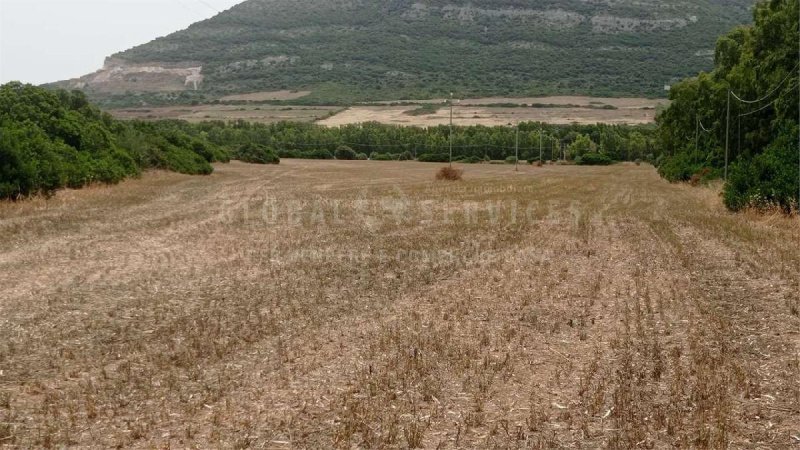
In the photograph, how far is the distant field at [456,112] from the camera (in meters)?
130

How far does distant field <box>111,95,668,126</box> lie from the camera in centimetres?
13050

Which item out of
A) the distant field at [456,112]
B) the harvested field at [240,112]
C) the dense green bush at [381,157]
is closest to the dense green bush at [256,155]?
the dense green bush at [381,157]

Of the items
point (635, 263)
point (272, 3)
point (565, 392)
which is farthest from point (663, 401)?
point (272, 3)

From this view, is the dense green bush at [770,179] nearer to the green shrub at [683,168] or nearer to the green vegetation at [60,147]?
the green vegetation at [60,147]

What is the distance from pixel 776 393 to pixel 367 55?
166195mm

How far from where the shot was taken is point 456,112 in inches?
6053

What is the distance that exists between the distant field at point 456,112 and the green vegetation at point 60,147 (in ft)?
266

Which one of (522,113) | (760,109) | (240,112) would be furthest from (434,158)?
(760,109)

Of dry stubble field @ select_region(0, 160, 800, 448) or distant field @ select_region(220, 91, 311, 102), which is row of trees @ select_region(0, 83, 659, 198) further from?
distant field @ select_region(220, 91, 311, 102)

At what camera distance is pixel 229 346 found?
27.1 feet

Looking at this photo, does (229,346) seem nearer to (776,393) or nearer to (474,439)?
(474,439)

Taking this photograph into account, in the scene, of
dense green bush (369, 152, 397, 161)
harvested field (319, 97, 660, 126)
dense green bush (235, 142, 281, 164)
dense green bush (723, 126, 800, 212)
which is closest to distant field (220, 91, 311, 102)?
harvested field (319, 97, 660, 126)

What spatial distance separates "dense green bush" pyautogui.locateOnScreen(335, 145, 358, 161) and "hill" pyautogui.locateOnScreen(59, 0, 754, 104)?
5236 centimetres

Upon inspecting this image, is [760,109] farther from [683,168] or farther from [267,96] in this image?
[267,96]
